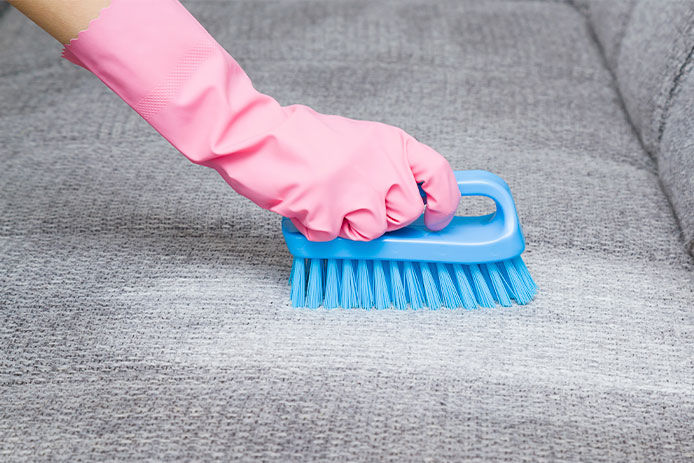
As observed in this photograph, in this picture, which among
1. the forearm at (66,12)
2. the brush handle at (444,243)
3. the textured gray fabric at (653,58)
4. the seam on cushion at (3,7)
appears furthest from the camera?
the seam on cushion at (3,7)

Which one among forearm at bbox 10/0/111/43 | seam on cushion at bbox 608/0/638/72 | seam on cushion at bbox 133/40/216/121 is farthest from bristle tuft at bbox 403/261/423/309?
seam on cushion at bbox 608/0/638/72

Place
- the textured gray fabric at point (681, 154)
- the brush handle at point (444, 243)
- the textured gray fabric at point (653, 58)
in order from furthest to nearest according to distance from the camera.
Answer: the textured gray fabric at point (653, 58) < the textured gray fabric at point (681, 154) < the brush handle at point (444, 243)

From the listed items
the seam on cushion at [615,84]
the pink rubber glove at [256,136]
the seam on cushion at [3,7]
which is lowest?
the seam on cushion at [3,7]

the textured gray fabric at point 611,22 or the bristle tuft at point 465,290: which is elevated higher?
the textured gray fabric at point 611,22

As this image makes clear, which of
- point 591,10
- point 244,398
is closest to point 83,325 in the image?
point 244,398

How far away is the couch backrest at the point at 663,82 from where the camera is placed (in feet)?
3.00

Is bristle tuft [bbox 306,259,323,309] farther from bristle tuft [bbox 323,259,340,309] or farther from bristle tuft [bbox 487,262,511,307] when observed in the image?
bristle tuft [bbox 487,262,511,307]

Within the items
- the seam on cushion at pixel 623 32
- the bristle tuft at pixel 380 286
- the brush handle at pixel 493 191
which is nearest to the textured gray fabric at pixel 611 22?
the seam on cushion at pixel 623 32

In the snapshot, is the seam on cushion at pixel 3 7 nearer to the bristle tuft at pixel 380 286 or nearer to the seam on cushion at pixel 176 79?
the seam on cushion at pixel 176 79

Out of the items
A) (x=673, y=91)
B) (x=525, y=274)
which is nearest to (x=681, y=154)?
(x=673, y=91)

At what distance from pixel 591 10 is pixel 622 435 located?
104 cm

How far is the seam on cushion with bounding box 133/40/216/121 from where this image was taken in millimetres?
672

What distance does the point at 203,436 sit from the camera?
2.13 feet

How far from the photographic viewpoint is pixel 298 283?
0.80m
